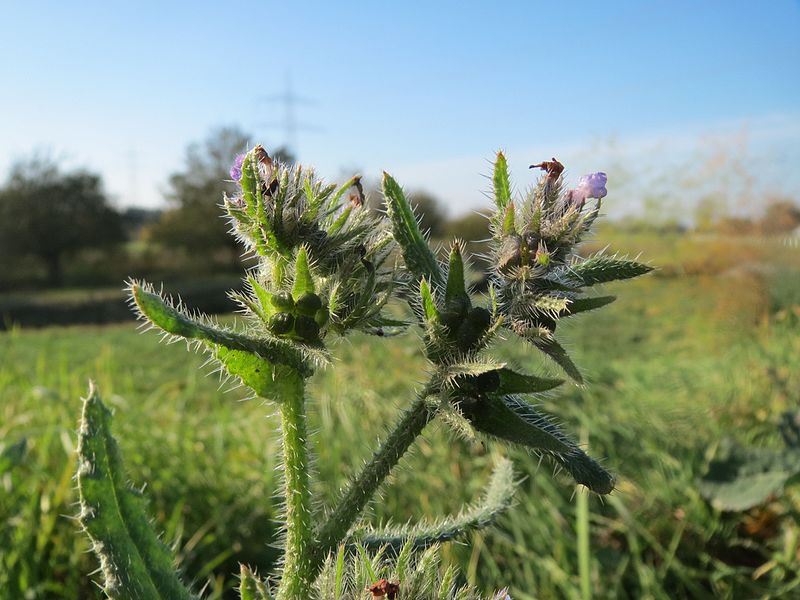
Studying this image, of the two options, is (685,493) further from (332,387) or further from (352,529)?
(352,529)

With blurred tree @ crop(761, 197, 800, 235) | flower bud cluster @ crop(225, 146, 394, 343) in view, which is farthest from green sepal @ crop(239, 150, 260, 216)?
blurred tree @ crop(761, 197, 800, 235)

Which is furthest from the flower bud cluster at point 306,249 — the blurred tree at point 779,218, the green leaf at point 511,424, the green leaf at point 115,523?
the blurred tree at point 779,218

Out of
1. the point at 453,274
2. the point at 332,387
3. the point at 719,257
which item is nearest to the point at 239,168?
the point at 453,274

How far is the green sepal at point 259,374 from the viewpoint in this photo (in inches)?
50.1

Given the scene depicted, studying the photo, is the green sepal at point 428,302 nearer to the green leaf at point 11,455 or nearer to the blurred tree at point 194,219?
the green leaf at point 11,455

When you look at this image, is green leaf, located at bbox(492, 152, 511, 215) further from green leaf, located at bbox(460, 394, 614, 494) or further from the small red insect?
the small red insect

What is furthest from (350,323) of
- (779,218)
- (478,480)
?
(779,218)

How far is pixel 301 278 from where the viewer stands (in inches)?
46.6

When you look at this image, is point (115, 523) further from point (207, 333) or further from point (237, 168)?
point (237, 168)

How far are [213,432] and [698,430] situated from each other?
3.57 meters

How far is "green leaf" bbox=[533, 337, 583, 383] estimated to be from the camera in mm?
1210

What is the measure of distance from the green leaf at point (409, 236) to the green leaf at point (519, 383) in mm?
199

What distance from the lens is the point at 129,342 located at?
16672 mm

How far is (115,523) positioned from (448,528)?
608 millimetres
